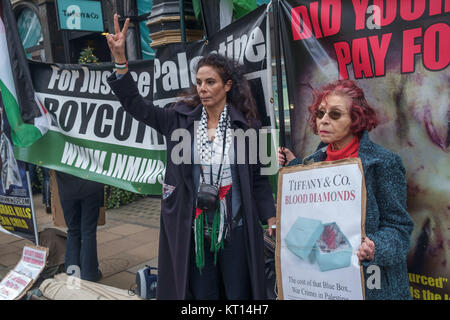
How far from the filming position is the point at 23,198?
3928 mm

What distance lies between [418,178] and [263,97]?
3.78 ft

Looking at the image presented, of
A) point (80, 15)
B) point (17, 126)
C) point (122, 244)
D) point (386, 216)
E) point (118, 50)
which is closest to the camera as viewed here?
point (386, 216)

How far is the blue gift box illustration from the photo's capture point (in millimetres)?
1838

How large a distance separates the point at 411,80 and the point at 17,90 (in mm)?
3587

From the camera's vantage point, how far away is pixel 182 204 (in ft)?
8.10

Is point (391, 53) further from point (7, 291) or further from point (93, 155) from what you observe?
point (7, 291)

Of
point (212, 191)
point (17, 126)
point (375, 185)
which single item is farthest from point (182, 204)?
point (17, 126)

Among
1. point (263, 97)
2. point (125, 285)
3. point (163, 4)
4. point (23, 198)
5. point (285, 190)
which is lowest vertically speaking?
point (125, 285)

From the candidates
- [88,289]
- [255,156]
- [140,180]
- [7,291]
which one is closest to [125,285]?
[88,289]

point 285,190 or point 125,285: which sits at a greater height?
point 285,190

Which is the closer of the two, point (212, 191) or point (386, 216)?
point (386, 216)

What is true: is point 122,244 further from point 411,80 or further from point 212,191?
point 411,80

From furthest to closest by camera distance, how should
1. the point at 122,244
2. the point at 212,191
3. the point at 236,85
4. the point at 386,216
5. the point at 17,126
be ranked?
the point at 122,244 → the point at 17,126 → the point at 236,85 → the point at 212,191 → the point at 386,216

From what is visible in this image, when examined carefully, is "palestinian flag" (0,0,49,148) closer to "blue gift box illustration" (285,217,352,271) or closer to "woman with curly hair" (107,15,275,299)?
"woman with curly hair" (107,15,275,299)
